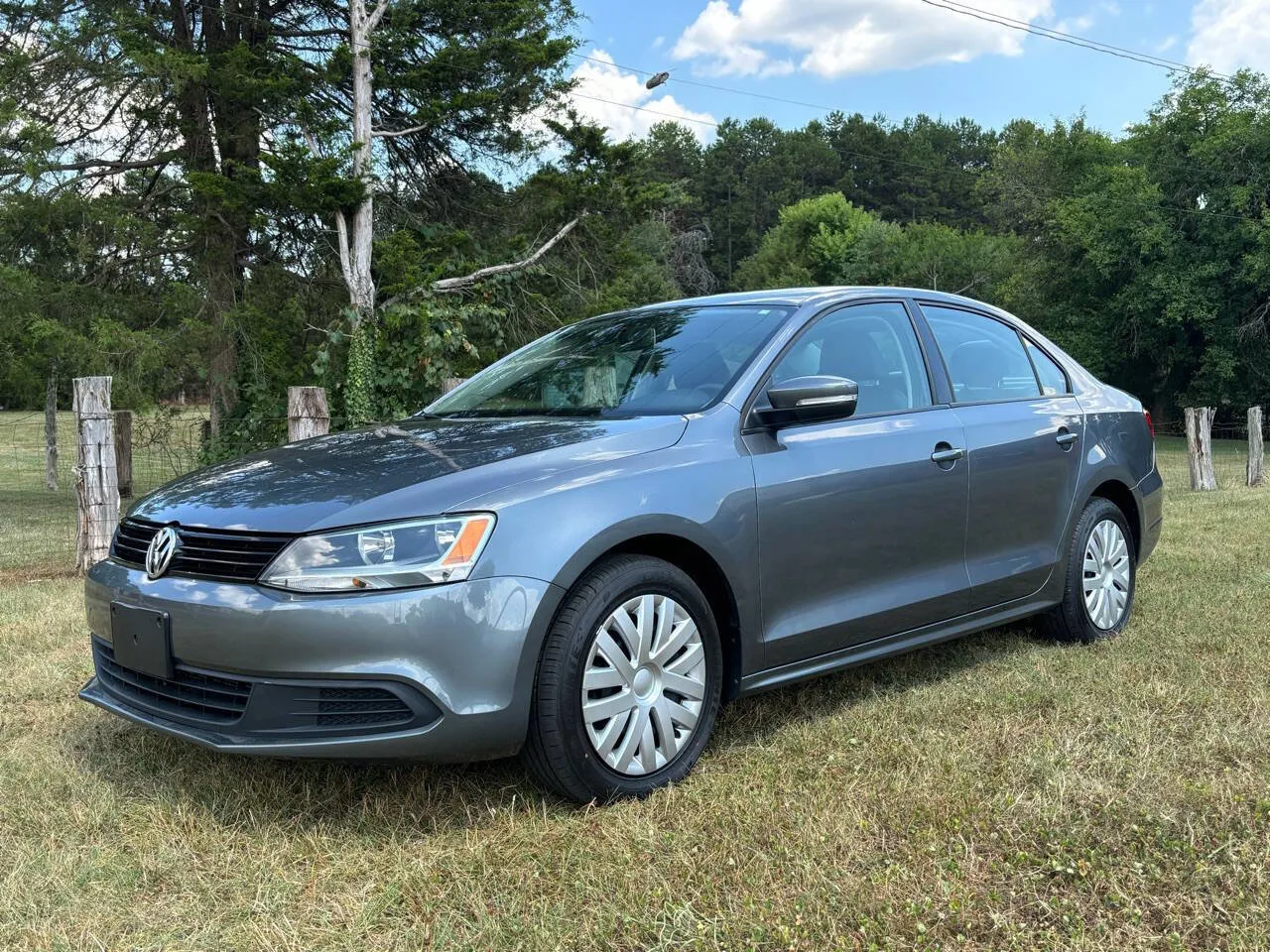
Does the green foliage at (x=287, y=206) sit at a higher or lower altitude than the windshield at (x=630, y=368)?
higher

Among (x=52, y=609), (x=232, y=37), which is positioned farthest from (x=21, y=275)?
(x=52, y=609)

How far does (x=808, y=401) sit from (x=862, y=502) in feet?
1.60

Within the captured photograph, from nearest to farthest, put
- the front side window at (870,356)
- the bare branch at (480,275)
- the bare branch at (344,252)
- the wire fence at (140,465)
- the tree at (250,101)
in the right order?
1. the front side window at (870,356)
2. the wire fence at (140,465)
3. the tree at (250,101)
4. the bare branch at (480,275)
5. the bare branch at (344,252)

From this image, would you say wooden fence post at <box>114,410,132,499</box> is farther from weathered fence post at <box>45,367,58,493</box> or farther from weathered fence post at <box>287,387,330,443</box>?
weathered fence post at <box>45,367,58,493</box>

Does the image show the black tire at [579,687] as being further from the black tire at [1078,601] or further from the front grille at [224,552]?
the black tire at [1078,601]

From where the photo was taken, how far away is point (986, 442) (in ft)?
13.8

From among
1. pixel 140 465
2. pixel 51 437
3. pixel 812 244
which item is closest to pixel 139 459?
pixel 140 465

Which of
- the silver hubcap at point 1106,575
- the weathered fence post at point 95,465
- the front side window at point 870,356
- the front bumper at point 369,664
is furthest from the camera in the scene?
the weathered fence post at point 95,465

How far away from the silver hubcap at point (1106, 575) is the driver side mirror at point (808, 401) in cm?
190

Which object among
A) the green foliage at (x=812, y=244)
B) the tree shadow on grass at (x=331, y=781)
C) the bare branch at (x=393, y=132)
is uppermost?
the green foliage at (x=812, y=244)

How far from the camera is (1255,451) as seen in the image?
44.5 ft

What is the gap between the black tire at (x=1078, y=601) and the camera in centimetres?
464

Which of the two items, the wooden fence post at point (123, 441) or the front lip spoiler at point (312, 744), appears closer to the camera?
the front lip spoiler at point (312, 744)

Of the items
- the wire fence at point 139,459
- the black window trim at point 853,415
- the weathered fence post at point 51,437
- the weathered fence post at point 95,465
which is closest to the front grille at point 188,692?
the black window trim at point 853,415
